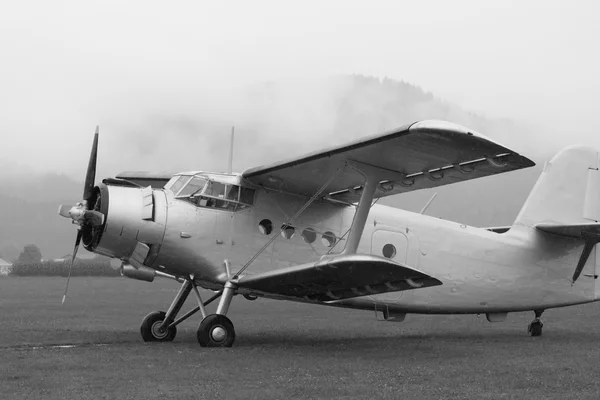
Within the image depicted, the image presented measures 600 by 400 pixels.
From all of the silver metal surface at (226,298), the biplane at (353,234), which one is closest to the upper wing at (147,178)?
the biplane at (353,234)

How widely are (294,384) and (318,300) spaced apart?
4439mm

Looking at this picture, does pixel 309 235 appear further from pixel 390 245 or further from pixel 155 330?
pixel 155 330

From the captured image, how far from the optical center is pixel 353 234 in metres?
11.9

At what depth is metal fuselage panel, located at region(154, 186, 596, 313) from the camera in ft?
41.1

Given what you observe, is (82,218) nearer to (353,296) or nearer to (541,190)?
(353,296)

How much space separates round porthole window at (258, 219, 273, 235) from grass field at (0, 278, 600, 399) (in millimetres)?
1956

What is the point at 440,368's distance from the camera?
10.1 metres

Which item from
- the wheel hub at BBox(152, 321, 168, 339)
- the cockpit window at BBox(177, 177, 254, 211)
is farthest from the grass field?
the cockpit window at BBox(177, 177, 254, 211)

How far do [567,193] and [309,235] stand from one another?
19.2 feet

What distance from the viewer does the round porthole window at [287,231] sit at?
13.2 metres

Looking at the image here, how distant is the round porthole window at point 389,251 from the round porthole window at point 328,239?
102 cm

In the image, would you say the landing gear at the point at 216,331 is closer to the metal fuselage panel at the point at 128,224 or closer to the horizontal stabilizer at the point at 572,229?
the metal fuselage panel at the point at 128,224

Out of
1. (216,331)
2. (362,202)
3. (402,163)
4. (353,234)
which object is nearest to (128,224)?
(216,331)

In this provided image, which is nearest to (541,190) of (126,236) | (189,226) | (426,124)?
(426,124)
